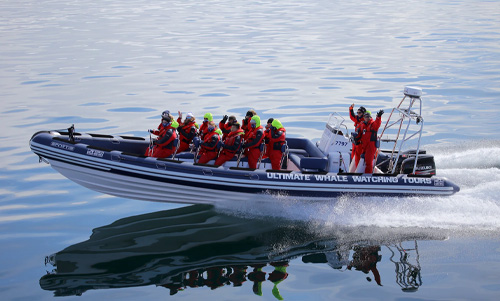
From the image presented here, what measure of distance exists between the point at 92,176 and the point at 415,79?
49.0 feet

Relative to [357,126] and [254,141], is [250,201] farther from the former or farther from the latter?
[357,126]

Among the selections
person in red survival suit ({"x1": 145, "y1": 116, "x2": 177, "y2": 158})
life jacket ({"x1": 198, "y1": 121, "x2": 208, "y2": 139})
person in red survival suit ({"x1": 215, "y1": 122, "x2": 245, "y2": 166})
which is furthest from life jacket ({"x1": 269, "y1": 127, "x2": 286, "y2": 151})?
person in red survival suit ({"x1": 145, "y1": 116, "x2": 177, "y2": 158})

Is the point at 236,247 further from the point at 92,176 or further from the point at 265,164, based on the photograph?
the point at 92,176

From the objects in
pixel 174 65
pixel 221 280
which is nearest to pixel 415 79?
pixel 174 65

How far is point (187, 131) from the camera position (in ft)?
36.2

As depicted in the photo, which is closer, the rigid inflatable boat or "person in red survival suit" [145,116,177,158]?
the rigid inflatable boat

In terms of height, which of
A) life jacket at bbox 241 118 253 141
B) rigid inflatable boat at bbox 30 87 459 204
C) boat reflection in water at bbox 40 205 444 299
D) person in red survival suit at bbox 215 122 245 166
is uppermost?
life jacket at bbox 241 118 253 141

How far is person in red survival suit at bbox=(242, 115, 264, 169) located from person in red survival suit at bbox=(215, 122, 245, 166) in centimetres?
16

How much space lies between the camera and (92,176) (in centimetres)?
1016

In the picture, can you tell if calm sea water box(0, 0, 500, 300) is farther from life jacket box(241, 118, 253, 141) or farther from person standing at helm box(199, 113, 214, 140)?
person standing at helm box(199, 113, 214, 140)

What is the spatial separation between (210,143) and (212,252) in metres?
2.11

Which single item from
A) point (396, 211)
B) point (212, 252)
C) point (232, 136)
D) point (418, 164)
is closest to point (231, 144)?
point (232, 136)

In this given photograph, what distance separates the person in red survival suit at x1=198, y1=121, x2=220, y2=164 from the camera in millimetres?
10406

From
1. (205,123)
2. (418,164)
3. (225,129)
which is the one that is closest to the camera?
(418,164)
